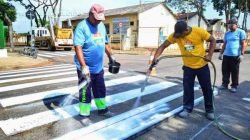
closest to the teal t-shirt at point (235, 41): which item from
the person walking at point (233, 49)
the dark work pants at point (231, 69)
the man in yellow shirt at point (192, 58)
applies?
the person walking at point (233, 49)

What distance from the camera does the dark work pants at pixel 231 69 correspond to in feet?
25.5

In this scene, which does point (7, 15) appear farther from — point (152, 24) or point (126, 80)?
point (126, 80)

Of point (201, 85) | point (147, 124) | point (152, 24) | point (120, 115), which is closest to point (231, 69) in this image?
point (201, 85)

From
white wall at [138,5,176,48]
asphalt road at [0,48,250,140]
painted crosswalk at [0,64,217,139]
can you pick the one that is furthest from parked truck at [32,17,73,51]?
asphalt road at [0,48,250,140]

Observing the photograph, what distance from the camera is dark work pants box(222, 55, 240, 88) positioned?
7785 mm

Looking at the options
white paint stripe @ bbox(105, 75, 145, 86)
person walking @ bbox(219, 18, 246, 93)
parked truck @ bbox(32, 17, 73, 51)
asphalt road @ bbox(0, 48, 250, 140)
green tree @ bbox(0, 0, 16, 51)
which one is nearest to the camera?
asphalt road @ bbox(0, 48, 250, 140)

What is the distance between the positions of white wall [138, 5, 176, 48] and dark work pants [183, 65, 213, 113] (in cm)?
2507

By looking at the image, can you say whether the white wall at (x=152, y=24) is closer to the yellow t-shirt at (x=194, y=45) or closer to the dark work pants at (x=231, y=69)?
the dark work pants at (x=231, y=69)

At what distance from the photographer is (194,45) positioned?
509 centimetres

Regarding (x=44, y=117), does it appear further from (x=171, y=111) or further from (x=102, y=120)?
(x=171, y=111)

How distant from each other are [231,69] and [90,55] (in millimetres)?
4588

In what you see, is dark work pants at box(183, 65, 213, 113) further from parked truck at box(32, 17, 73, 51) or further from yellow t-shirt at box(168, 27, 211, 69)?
parked truck at box(32, 17, 73, 51)

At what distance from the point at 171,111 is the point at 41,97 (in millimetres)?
2897

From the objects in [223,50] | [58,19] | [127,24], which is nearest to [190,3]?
[127,24]
